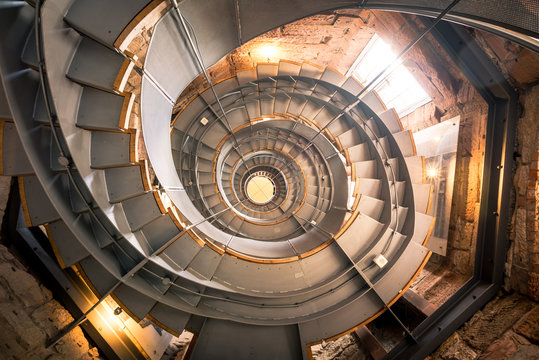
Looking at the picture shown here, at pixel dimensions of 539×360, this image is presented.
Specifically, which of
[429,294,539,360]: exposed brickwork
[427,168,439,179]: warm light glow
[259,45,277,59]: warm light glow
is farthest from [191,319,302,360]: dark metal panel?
[259,45,277,59]: warm light glow

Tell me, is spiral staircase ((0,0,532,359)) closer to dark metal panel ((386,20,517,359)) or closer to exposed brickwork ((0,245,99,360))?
exposed brickwork ((0,245,99,360))

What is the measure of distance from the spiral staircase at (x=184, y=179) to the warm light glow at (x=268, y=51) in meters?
0.85

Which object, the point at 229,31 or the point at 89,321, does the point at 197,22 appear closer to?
the point at 229,31

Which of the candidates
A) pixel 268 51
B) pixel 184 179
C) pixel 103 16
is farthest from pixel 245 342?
pixel 268 51

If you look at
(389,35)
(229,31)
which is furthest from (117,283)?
(389,35)

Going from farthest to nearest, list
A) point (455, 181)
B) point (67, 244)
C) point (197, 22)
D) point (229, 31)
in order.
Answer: point (455, 181) → point (229, 31) → point (197, 22) → point (67, 244)

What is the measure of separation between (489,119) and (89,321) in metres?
6.87

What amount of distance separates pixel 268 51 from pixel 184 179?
4.08 m

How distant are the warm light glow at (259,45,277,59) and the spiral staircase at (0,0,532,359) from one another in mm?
853

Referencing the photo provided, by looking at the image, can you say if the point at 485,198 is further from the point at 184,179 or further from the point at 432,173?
the point at 184,179

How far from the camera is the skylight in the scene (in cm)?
608

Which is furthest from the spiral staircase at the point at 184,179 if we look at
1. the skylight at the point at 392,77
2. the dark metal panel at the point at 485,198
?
the skylight at the point at 392,77

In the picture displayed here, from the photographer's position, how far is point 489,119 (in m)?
3.62

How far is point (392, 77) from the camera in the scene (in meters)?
6.89
